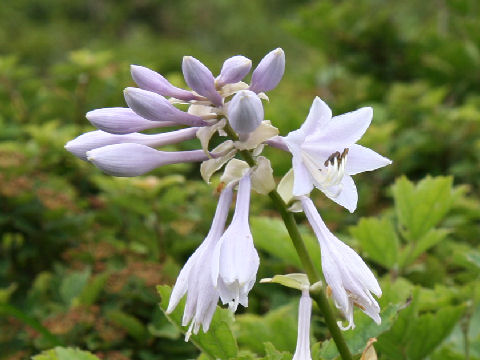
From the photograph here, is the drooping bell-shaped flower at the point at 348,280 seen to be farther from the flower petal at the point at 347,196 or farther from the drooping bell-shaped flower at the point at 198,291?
the drooping bell-shaped flower at the point at 198,291

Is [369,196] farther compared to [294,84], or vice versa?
[294,84]

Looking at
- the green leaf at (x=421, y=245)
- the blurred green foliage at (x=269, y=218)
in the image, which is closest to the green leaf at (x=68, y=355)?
the blurred green foliage at (x=269, y=218)

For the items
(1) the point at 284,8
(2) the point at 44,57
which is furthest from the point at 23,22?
(1) the point at 284,8

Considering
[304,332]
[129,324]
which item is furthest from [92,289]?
[304,332]

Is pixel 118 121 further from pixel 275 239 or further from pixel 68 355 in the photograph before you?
pixel 275 239

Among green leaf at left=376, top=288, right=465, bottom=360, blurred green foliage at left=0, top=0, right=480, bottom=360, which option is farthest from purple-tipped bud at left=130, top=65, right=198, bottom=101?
green leaf at left=376, top=288, right=465, bottom=360

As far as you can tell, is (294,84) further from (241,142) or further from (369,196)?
(241,142)
